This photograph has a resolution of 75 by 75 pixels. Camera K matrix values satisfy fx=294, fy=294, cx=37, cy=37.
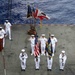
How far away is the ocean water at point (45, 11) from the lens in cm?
4009

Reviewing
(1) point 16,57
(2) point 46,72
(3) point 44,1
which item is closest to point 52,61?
(2) point 46,72

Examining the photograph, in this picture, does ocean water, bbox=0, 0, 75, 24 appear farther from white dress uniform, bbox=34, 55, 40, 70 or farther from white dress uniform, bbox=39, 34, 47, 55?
white dress uniform, bbox=34, 55, 40, 70

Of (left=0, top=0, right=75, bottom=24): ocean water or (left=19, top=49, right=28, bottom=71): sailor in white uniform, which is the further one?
(left=0, top=0, right=75, bottom=24): ocean water

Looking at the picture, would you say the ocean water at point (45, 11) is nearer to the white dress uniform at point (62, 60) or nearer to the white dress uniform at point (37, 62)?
the white dress uniform at point (37, 62)

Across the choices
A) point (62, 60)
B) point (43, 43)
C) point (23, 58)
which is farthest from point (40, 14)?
point (62, 60)

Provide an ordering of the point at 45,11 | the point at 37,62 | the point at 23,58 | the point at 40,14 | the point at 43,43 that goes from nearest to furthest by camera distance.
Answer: the point at 23,58 < the point at 37,62 < the point at 43,43 < the point at 40,14 < the point at 45,11

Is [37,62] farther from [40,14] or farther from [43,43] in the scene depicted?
[40,14]

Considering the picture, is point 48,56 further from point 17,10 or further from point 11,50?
point 17,10

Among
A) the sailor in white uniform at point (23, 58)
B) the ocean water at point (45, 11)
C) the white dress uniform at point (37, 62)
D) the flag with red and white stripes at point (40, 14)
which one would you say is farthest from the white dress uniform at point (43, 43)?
the ocean water at point (45, 11)

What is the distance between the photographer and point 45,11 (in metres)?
43.1

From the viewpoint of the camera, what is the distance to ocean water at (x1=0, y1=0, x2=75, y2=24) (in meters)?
Result: 40.1

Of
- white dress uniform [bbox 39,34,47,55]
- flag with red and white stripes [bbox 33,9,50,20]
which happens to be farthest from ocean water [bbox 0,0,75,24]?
white dress uniform [bbox 39,34,47,55]

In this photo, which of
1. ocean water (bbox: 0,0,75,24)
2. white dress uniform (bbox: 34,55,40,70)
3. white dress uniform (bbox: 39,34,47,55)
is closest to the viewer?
white dress uniform (bbox: 34,55,40,70)

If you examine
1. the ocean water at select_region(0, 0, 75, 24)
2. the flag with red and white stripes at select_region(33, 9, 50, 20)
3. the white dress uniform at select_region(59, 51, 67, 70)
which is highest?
the flag with red and white stripes at select_region(33, 9, 50, 20)
